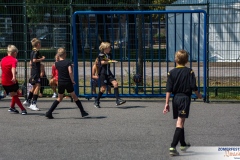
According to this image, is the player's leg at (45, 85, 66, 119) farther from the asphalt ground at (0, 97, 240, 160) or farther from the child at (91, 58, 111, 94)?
the child at (91, 58, 111, 94)

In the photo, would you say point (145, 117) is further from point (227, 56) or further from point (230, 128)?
point (227, 56)

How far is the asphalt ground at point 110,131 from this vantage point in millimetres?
8516

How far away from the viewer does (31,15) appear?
14797mm

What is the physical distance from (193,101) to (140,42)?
2.16 meters

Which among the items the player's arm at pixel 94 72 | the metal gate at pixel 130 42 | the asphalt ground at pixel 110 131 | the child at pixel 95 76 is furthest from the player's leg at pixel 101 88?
the metal gate at pixel 130 42

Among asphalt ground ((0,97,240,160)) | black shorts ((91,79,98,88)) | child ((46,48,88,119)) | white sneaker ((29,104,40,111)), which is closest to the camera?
asphalt ground ((0,97,240,160))

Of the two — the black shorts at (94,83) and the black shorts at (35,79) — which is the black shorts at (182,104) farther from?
the black shorts at (94,83)

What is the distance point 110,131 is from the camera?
10289 millimetres

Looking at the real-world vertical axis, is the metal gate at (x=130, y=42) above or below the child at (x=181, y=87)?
above

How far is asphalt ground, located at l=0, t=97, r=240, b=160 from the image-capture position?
852cm

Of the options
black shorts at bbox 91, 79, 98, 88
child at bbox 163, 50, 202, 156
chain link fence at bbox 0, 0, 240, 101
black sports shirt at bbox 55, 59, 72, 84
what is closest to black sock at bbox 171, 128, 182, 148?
child at bbox 163, 50, 202, 156

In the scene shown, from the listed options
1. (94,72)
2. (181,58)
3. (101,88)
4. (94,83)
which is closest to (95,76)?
(94,72)

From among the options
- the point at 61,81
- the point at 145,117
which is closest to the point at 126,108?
the point at 145,117

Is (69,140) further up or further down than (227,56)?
further down
